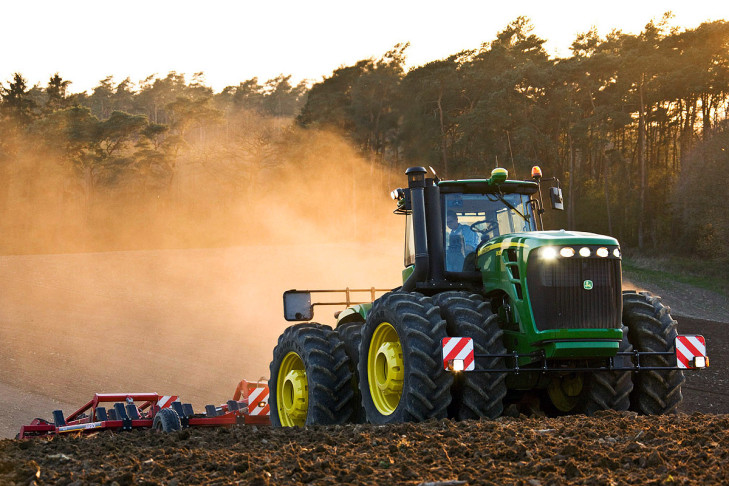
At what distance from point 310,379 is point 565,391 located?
2939 millimetres

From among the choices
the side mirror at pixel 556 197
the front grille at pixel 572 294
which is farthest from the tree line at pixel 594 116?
the front grille at pixel 572 294

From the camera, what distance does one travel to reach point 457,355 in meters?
8.18

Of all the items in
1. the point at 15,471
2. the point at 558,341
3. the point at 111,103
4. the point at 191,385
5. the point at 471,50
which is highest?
the point at 111,103

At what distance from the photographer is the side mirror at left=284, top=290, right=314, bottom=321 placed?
11938 mm

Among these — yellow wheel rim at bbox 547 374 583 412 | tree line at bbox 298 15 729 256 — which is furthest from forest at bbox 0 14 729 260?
yellow wheel rim at bbox 547 374 583 412

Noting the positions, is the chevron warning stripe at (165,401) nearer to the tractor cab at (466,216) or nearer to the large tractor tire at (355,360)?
the large tractor tire at (355,360)

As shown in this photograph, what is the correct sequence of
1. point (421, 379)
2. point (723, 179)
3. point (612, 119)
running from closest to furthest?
point (421, 379) < point (723, 179) < point (612, 119)

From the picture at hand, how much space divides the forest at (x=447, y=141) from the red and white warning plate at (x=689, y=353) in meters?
30.1

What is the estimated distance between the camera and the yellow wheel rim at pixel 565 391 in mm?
9438

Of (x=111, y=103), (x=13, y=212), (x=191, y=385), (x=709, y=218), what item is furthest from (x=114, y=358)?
(x=111, y=103)

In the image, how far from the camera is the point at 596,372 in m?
8.89

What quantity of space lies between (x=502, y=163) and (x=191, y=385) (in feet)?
134

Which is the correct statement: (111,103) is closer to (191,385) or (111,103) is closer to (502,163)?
(502,163)

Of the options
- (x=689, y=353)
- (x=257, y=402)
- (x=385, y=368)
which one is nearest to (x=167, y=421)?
(x=257, y=402)
